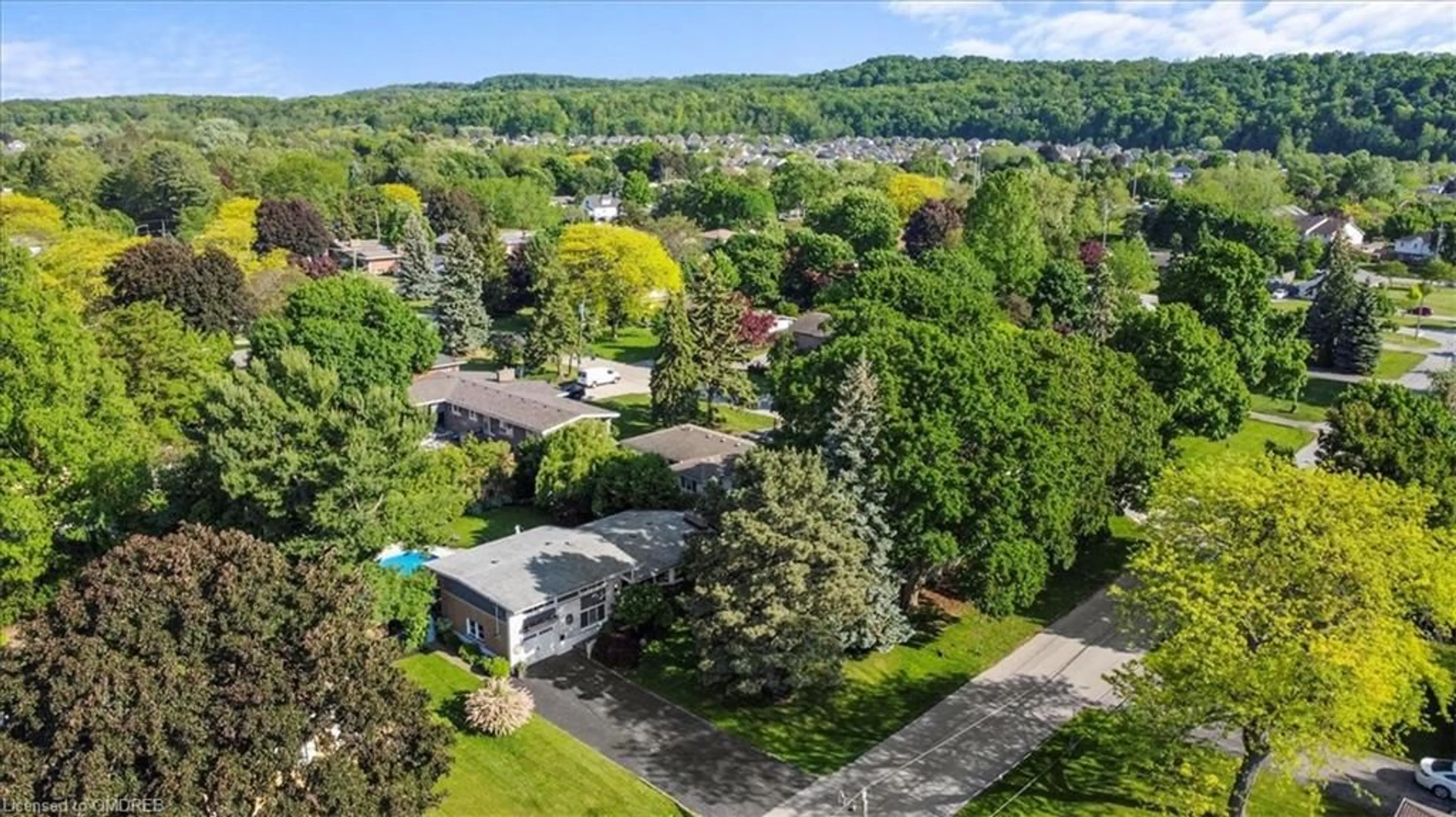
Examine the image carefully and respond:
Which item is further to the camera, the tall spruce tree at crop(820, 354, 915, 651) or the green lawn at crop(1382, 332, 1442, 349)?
the green lawn at crop(1382, 332, 1442, 349)

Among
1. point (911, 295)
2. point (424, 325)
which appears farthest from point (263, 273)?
point (911, 295)

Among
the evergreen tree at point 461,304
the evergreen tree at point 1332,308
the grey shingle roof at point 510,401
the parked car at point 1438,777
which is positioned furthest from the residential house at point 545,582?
the evergreen tree at point 1332,308

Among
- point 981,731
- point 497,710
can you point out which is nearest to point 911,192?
point 981,731

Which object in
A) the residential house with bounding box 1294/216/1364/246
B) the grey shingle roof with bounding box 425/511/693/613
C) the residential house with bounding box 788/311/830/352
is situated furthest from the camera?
the residential house with bounding box 1294/216/1364/246

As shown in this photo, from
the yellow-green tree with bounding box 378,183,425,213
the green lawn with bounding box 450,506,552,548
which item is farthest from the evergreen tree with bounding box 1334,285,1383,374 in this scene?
the yellow-green tree with bounding box 378,183,425,213

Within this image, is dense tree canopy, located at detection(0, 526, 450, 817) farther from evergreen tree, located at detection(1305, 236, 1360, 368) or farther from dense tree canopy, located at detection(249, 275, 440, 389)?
evergreen tree, located at detection(1305, 236, 1360, 368)

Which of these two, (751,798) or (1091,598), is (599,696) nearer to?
(751,798)

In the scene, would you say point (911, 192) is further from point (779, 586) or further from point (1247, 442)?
point (779, 586)
